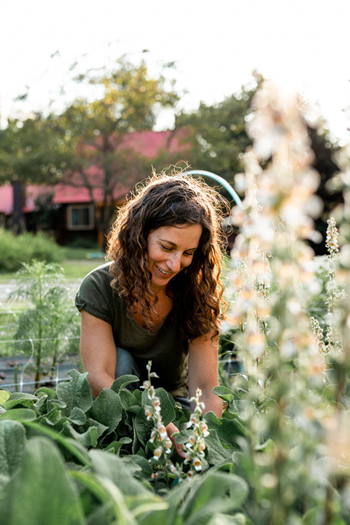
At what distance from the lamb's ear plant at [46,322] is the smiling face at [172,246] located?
145 centimetres

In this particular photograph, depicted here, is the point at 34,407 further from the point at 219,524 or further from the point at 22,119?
the point at 22,119

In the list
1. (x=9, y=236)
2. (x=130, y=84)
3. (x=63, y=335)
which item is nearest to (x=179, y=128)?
(x=130, y=84)

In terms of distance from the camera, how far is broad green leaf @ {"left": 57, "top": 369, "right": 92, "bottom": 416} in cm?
138

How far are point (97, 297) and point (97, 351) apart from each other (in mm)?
A: 221

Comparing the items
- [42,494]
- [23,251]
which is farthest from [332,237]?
[23,251]

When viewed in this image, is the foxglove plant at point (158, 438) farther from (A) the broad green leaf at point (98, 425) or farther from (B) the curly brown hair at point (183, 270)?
(B) the curly brown hair at point (183, 270)

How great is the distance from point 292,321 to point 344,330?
0.10 metres

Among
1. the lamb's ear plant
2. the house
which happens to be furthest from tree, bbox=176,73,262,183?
the lamb's ear plant

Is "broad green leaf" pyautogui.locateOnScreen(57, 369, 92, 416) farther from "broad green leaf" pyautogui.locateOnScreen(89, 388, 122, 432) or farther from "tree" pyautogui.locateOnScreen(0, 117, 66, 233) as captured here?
"tree" pyautogui.locateOnScreen(0, 117, 66, 233)

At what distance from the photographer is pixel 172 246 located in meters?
1.97

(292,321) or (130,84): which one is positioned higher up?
(130,84)

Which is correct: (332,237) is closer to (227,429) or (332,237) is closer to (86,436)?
(227,429)

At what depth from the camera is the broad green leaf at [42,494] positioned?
0.67 m

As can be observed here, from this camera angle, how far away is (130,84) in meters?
19.7
